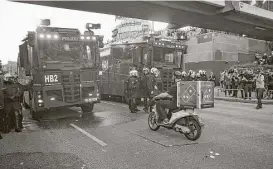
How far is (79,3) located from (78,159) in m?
16.2

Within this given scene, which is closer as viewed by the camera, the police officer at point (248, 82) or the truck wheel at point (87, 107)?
the truck wheel at point (87, 107)

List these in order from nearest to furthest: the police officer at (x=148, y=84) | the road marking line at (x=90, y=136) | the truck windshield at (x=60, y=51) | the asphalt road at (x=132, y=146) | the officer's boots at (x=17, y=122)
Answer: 1. the asphalt road at (x=132, y=146)
2. the road marking line at (x=90, y=136)
3. the officer's boots at (x=17, y=122)
4. the truck windshield at (x=60, y=51)
5. the police officer at (x=148, y=84)

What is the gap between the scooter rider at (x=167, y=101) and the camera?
7.80m

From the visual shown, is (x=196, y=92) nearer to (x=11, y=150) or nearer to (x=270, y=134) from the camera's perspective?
(x=270, y=134)

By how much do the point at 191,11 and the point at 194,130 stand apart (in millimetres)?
18465

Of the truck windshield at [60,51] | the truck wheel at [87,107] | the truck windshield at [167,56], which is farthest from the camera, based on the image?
the truck windshield at [167,56]

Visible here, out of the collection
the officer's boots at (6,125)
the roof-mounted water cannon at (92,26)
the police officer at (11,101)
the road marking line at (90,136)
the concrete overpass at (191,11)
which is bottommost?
the road marking line at (90,136)

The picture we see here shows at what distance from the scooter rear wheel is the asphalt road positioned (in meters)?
0.15

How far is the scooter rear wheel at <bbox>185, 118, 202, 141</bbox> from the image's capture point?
728 cm

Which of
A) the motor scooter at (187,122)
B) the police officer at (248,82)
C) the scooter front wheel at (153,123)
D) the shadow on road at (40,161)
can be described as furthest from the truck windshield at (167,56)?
the shadow on road at (40,161)

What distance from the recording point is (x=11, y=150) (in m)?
6.67

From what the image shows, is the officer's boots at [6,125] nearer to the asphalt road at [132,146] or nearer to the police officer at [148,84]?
the asphalt road at [132,146]

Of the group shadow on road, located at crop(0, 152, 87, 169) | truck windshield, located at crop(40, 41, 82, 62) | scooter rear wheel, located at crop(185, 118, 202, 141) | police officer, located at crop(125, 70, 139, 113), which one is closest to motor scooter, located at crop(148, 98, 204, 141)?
scooter rear wheel, located at crop(185, 118, 202, 141)

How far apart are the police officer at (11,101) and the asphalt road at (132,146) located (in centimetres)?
41
